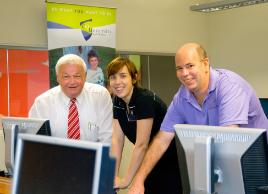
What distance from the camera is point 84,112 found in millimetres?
3152

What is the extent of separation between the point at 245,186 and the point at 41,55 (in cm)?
428

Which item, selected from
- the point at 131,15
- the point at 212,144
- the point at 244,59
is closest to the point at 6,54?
the point at 131,15

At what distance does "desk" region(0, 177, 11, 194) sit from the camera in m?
2.70

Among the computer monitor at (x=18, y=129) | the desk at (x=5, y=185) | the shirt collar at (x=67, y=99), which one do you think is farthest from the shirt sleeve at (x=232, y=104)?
the desk at (x=5, y=185)

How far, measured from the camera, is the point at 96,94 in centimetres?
325

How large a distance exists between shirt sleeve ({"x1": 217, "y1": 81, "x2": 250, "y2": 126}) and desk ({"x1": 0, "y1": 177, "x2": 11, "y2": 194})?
4.18 feet

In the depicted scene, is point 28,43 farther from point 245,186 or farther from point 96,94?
point 245,186

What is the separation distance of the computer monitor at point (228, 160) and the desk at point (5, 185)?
1306mm

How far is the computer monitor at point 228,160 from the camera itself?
1.69 meters

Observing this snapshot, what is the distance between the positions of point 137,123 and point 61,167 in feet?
4.88

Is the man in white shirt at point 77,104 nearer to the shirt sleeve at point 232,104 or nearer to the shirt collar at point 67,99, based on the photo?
the shirt collar at point 67,99

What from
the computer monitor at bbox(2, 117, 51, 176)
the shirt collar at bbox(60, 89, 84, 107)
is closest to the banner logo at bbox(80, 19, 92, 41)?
the shirt collar at bbox(60, 89, 84, 107)

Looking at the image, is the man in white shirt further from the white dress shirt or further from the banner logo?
the banner logo

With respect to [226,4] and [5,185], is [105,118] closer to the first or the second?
[5,185]
